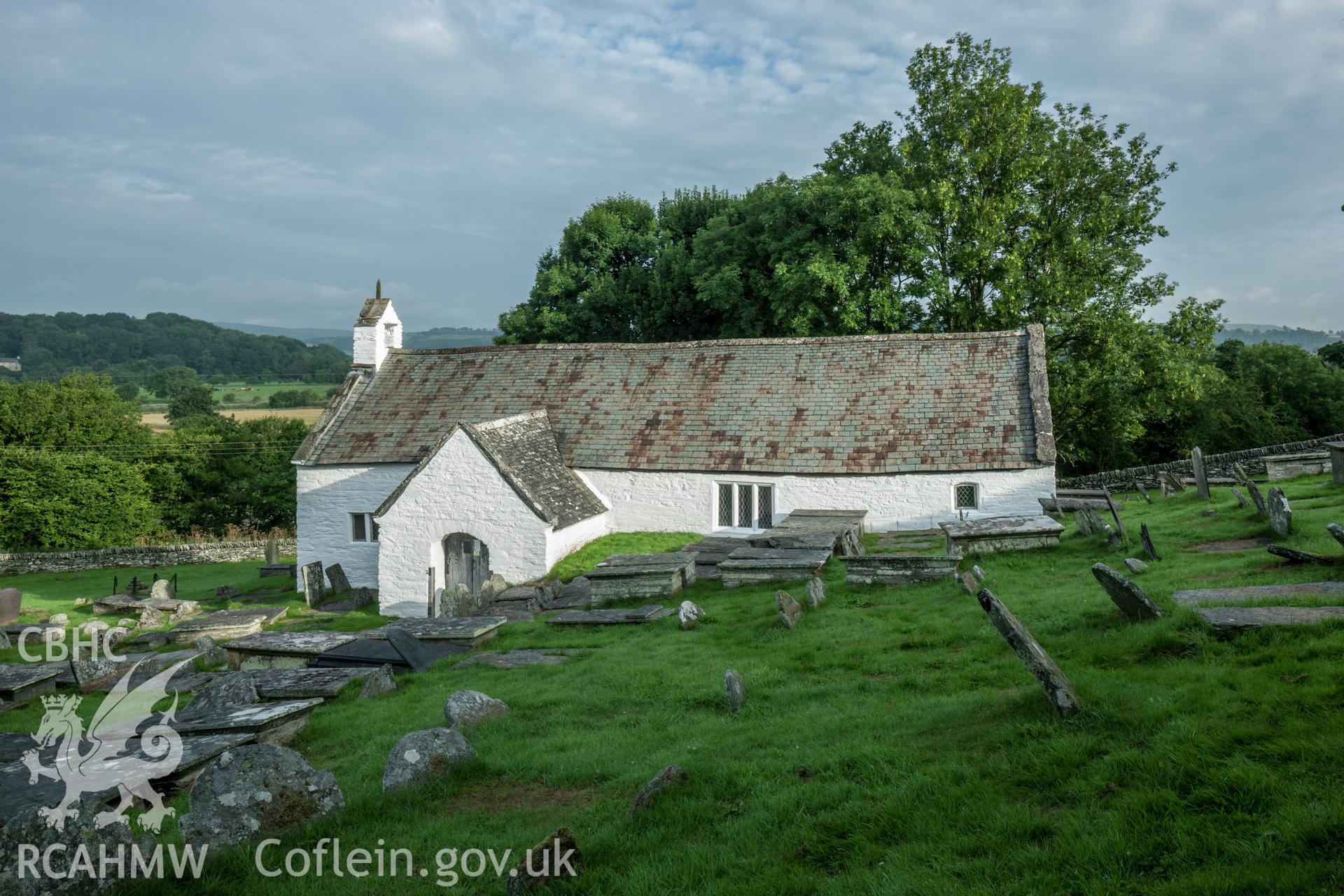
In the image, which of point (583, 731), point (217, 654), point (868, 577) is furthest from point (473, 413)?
point (583, 731)

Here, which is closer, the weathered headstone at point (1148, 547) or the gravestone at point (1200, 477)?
the weathered headstone at point (1148, 547)

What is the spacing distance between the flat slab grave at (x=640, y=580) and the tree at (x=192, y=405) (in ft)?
243

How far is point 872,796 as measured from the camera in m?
7.00

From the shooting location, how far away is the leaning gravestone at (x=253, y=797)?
24.2 ft

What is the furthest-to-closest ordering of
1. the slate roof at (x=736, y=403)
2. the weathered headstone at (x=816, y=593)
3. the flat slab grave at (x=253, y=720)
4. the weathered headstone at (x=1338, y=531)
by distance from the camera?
the slate roof at (x=736, y=403)
the weathered headstone at (x=816, y=593)
the weathered headstone at (x=1338, y=531)
the flat slab grave at (x=253, y=720)

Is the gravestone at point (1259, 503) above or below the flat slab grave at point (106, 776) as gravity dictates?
above

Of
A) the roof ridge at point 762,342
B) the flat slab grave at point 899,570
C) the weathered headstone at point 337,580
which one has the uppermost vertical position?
the roof ridge at point 762,342

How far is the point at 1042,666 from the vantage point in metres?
7.71

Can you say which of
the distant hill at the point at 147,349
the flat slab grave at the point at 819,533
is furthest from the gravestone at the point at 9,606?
the distant hill at the point at 147,349

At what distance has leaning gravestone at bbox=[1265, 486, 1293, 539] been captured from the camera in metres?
14.5

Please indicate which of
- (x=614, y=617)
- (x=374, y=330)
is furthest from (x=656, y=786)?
(x=374, y=330)

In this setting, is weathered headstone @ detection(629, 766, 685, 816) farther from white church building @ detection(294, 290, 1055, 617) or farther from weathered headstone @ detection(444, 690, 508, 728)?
white church building @ detection(294, 290, 1055, 617)

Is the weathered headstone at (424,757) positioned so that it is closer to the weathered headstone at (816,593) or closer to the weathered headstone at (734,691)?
the weathered headstone at (734,691)

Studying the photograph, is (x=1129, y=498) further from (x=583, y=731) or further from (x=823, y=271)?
(x=583, y=731)
